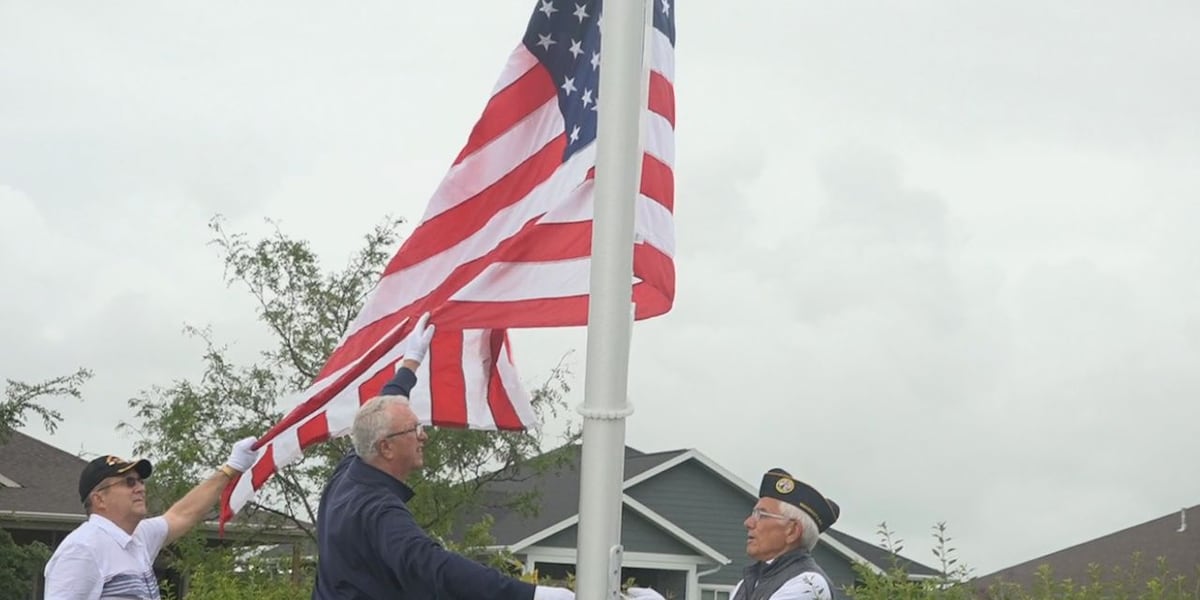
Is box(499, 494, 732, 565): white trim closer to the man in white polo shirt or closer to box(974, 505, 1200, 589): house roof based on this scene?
box(974, 505, 1200, 589): house roof

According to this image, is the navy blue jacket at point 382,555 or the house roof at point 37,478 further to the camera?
the house roof at point 37,478

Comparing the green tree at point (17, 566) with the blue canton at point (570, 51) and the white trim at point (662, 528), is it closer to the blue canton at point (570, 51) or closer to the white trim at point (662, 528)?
the white trim at point (662, 528)

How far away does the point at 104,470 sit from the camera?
6555 mm

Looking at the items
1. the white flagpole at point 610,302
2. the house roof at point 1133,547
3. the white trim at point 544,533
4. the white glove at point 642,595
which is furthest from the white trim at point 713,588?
the white flagpole at point 610,302

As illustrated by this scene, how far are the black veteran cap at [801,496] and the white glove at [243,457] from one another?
217 centimetres

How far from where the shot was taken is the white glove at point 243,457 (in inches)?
264

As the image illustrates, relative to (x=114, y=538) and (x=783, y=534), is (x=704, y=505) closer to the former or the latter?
(x=114, y=538)

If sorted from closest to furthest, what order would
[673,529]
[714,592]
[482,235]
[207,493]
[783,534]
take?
1. [783,534]
2. [482,235]
3. [207,493]
4. [673,529]
5. [714,592]

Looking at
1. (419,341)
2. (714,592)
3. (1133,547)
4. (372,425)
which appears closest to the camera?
(372,425)

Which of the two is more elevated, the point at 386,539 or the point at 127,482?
the point at 127,482

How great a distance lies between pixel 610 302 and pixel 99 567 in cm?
279

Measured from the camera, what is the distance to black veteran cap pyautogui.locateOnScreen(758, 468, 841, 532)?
612 cm

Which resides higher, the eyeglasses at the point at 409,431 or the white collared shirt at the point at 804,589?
the eyeglasses at the point at 409,431

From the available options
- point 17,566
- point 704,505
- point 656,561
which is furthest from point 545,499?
point 17,566
